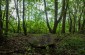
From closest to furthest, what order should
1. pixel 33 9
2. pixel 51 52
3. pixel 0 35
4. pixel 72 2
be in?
1. pixel 51 52
2. pixel 0 35
3. pixel 72 2
4. pixel 33 9

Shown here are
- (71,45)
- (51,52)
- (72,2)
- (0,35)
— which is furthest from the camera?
(72,2)

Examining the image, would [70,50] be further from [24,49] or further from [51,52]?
[24,49]

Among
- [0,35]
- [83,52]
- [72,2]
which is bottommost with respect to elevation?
[83,52]

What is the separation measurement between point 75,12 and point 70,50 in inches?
668

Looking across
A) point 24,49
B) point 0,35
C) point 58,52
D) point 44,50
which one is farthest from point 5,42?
point 58,52

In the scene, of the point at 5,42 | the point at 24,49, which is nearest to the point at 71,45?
the point at 24,49

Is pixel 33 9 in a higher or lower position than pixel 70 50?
higher

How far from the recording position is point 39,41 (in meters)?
12.9

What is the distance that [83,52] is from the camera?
11.6m

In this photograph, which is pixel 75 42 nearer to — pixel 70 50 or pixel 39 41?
pixel 70 50

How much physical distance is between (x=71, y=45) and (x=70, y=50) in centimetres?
128

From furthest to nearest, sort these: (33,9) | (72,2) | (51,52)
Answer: (33,9) → (72,2) → (51,52)

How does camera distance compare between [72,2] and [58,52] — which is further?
[72,2]

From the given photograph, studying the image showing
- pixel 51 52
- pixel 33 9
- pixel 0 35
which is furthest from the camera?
pixel 33 9
